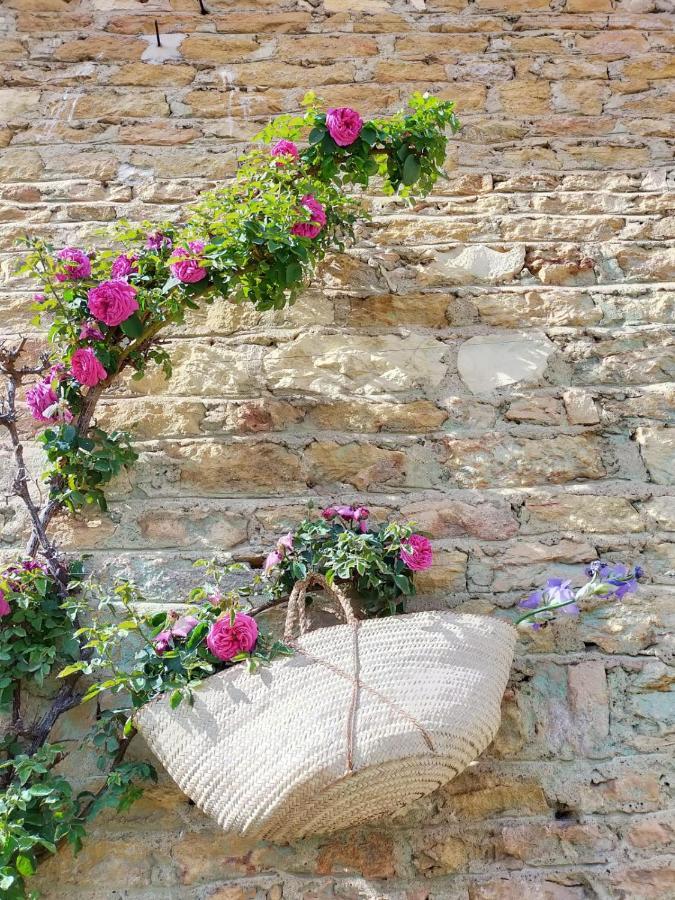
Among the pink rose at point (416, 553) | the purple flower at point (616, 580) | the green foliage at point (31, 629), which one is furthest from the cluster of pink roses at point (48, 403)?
the purple flower at point (616, 580)

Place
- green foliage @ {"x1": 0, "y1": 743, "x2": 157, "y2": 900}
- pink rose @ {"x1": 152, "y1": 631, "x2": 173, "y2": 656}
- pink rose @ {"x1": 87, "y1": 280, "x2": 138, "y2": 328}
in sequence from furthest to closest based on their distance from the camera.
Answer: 1. pink rose @ {"x1": 87, "y1": 280, "x2": 138, "y2": 328}
2. pink rose @ {"x1": 152, "y1": 631, "x2": 173, "y2": 656}
3. green foliage @ {"x1": 0, "y1": 743, "x2": 157, "y2": 900}

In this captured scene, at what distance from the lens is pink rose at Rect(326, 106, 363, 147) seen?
8.02 ft

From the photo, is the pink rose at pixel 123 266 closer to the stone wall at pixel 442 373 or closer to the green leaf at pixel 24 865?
the stone wall at pixel 442 373

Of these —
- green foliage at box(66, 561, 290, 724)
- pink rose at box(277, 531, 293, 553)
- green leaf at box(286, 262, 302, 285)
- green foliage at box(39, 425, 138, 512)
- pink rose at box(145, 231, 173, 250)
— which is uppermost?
pink rose at box(145, 231, 173, 250)

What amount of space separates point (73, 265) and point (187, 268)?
0.88 ft

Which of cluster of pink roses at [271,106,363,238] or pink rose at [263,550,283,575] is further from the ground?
cluster of pink roses at [271,106,363,238]

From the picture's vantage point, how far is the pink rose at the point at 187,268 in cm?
224

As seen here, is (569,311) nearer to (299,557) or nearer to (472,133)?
(472,133)

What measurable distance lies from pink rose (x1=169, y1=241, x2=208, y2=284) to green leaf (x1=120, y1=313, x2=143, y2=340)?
0.14m

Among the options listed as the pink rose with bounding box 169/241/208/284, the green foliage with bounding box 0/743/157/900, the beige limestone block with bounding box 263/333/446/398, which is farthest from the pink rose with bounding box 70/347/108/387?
the green foliage with bounding box 0/743/157/900

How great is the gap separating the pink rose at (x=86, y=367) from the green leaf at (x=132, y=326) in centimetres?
9

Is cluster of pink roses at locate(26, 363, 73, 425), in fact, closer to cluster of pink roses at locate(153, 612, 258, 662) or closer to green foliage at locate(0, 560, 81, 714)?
green foliage at locate(0, 560, 81, 714)

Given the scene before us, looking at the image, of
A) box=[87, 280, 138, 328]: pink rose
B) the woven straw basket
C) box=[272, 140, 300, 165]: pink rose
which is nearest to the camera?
the woven straw basket

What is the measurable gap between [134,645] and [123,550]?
24 cm
